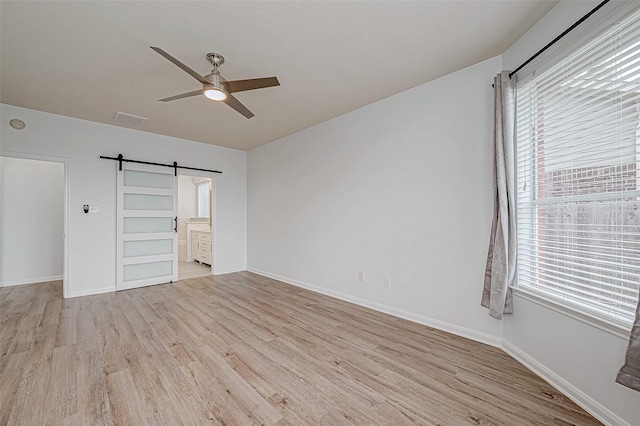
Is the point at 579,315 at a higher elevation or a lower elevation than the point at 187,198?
lower

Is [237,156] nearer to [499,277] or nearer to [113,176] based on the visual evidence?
[113,176]

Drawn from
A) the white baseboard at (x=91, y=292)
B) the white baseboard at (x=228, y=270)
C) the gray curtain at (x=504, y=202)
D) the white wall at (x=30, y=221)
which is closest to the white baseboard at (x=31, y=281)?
the white wall at (x=30, y=221)

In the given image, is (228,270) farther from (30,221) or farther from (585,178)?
(585,178)

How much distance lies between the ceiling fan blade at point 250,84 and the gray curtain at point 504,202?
193cm

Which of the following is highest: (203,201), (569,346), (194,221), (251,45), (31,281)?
(251,45)

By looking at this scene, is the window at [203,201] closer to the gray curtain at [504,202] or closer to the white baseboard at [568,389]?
the gray curtain at [504,202]

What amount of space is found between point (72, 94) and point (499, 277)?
16.7ft

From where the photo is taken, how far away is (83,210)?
4.08m

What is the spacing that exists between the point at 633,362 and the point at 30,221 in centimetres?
779

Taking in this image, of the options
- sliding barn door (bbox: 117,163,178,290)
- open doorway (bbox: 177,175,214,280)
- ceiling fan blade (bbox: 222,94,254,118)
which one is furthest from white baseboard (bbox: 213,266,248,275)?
ceiling fan blade (bbox: 222,94,254,118)

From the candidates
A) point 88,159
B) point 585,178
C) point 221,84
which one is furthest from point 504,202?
point 88,159

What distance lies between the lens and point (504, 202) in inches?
85.9

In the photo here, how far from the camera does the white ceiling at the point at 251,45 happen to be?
1.90m

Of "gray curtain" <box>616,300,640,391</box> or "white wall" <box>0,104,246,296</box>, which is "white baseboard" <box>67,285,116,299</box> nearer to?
"white wall" <box>0,104,246,296</box>
